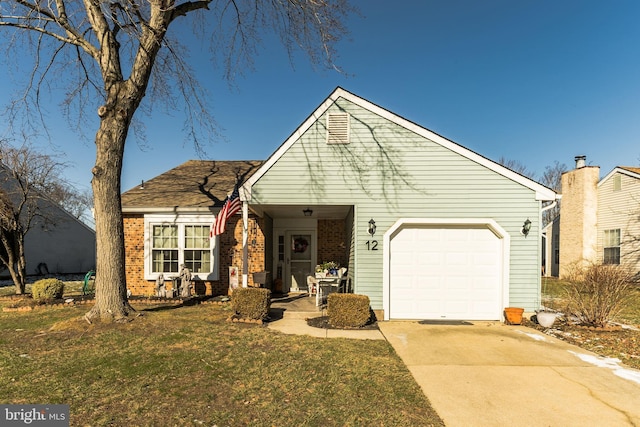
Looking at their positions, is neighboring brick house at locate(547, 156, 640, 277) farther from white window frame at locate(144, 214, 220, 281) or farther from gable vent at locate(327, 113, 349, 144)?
white window frame at locate(144, 214, 220, 281)

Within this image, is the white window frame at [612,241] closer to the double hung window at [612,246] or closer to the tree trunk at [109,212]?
the double hung window at [612,246]

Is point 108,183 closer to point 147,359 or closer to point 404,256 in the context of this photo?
point 147,359

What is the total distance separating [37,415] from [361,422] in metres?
3.52

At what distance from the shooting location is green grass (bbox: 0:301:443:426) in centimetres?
356

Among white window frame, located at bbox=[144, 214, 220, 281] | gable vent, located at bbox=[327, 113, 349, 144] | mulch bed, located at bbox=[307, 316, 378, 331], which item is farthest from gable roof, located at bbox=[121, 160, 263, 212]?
mulch bed, located at bbox=[307, 316, 378, 331]

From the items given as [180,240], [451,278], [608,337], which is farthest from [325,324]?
[180,240]

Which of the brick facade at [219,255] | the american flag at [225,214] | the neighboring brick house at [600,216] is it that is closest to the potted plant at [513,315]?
the brick facade at [219,255]

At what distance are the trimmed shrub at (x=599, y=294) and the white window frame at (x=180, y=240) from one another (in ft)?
34.8

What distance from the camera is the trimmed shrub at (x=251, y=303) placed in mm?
7715

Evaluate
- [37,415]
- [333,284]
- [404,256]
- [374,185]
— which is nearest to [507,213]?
[404,256]

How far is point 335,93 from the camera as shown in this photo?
28.3 ft

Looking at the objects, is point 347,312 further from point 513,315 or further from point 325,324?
point 513,315
